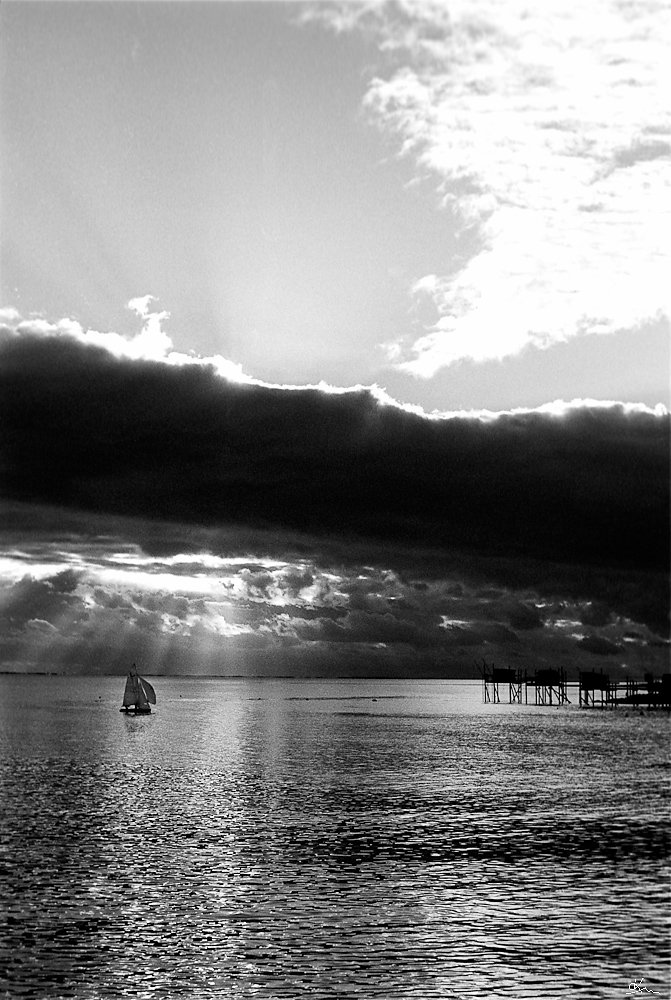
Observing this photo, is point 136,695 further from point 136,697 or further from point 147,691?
point 147,691

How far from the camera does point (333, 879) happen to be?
40688mm

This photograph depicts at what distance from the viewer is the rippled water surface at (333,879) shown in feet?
94.0

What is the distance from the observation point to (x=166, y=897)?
37.3m

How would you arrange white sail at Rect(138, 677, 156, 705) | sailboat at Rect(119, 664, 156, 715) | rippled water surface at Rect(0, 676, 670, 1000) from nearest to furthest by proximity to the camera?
rippled water surface at Rect(0, 676, 670, 1000) < sailboat at Rect(119, 664, 156, 715) < white sail at Rect(138, 677, 156, 705)

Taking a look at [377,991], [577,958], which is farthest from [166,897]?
[577,958]

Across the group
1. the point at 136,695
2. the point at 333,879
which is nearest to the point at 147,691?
the point at 136,695

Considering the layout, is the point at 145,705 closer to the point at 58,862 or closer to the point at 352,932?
the point at 58,862

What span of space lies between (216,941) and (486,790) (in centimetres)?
4161

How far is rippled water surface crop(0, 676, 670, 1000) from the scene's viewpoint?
94.0 feet
